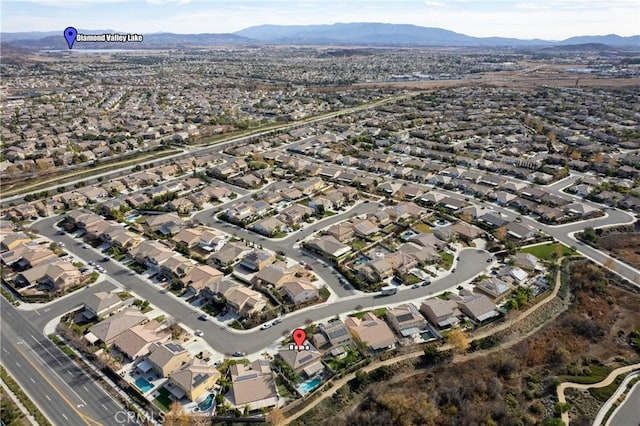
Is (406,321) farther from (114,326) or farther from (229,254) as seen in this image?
(114,326)

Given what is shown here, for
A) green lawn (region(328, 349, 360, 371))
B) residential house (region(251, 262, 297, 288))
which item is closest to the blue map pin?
residential house (region(251, 262, 297, 288))

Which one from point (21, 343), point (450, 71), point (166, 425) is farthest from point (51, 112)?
point (450, 71)

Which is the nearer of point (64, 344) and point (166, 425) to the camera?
point (166, 425)

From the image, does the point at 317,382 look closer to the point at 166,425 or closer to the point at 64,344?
the point at 166,425

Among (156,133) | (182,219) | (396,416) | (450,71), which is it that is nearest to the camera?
(396,416)

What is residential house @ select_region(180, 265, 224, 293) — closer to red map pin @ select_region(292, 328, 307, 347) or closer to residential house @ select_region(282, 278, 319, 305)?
residential house @ select_region(282, 278, 319, 305)

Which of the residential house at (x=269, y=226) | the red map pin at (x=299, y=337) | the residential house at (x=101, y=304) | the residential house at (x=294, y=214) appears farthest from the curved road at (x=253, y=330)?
the residential house at (x=294, y=214)
